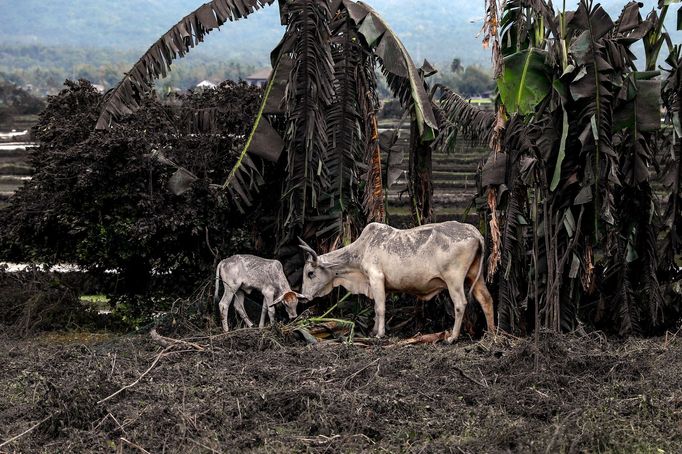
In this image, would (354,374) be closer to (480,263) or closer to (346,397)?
(346,397)

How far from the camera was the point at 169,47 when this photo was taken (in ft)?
→ 36.2

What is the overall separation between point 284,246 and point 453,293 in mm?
2086

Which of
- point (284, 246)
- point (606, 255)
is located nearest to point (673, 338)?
point (606, 255)

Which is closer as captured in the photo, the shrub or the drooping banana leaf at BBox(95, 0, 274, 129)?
the drooping banana leaf at BBox(95, 0, 274, 129)

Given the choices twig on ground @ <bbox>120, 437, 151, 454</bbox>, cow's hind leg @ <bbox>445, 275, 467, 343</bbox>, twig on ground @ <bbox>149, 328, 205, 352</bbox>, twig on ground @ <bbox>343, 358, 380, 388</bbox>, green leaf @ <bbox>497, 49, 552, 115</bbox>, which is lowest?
twig on ground @ <bbox>149, 328, 205, 352</bbox>

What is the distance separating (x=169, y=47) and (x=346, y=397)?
509cm

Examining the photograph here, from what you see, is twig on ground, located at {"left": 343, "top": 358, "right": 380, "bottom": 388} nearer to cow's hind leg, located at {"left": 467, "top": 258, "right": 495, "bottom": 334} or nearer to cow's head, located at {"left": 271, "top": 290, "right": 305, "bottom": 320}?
cow's head, located at {"left": 271, "top": 290, "right": 305, "bottom": 320}

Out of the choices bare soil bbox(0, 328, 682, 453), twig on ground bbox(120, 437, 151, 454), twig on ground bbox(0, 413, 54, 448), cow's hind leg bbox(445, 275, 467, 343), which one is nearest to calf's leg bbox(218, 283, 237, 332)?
bare soil bbox(0, 328, 682, 453)

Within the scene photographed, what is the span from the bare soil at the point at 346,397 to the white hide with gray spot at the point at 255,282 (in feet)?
2.12

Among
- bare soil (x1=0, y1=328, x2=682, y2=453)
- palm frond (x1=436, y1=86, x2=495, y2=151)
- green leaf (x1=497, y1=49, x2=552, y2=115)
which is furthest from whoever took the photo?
palm frond (x1=436, y1=86, x2=495, y2=151)

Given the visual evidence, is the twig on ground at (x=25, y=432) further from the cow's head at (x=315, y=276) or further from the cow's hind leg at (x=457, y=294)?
the cow's hind leg at (x=457, y=294)

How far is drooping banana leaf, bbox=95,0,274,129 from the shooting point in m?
10.9

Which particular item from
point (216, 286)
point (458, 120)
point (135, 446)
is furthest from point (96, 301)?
point (135, 446)

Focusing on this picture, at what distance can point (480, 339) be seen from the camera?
9.98 m
